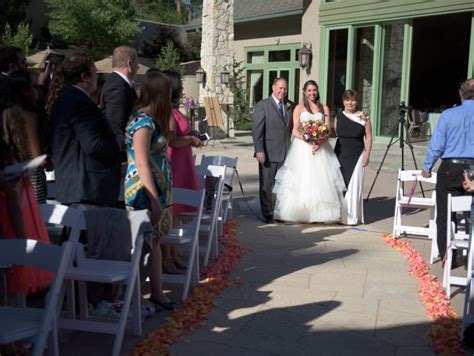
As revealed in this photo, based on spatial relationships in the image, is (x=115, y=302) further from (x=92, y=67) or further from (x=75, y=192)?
(x=92, y=67)

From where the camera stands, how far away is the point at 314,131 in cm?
802

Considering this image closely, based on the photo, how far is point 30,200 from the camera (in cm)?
395

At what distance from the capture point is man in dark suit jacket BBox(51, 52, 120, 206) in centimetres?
443

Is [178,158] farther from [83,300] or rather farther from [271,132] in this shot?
[271,132]

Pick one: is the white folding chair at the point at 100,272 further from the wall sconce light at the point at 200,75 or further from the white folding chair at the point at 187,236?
the wall sconce light at the point at 200,75

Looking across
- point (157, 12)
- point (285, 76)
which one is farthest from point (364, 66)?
point (157, 12)

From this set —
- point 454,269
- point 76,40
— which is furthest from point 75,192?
point 76,40

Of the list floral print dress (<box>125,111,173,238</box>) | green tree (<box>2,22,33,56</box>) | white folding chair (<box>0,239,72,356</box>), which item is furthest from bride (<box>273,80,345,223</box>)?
green tree (<box>2,22,33,56</box>)

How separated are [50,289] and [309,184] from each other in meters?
5.33

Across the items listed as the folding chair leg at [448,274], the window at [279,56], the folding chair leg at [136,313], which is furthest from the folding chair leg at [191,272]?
the window at [279,56]

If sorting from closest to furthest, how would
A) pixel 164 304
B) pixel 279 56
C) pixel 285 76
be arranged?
pixel 164 304, pixel 285 76, pixel 279 56

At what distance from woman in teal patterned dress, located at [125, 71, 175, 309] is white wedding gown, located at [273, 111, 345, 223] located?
372cm

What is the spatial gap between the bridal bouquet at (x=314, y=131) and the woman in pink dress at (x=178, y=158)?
2.30 meters

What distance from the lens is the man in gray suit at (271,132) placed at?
827cm
